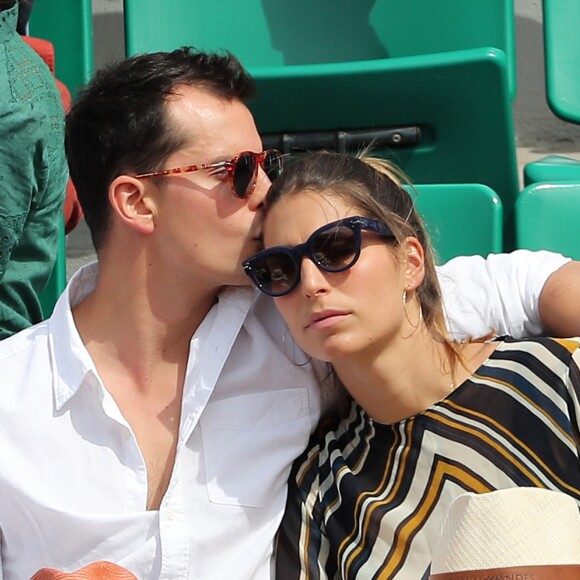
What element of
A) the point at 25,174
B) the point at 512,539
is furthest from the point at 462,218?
the point at 512,539

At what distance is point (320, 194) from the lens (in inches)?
51.2

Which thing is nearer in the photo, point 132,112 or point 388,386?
point 388,386

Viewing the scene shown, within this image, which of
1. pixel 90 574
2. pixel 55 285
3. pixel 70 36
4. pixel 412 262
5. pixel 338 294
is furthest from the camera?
pixel 70 36

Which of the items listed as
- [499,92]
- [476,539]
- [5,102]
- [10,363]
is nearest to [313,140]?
[499,92]

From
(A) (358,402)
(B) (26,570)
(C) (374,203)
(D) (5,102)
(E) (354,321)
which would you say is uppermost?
(D) (5,102)

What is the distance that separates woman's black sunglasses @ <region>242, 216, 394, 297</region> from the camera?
1252 mm

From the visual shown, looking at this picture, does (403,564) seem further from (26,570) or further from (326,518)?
(26,570)

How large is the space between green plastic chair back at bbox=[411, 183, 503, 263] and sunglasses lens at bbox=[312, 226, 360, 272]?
1.90 ft

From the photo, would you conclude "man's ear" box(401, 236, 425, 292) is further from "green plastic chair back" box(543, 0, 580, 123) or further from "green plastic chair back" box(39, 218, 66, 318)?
"green plastic chair back" box(543, 0, 580, 123)

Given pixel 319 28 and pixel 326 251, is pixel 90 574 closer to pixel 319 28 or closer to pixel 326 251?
pixel 326 251

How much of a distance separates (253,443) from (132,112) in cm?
53

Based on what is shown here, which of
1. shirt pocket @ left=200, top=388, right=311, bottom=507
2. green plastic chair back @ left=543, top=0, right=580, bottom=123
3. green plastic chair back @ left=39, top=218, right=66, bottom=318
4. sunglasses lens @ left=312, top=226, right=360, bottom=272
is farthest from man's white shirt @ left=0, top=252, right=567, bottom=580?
green plastic chair back @ left=543, top=0, right=580, bottom=123

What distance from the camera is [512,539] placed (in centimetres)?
58

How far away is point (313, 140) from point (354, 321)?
3.36ft
